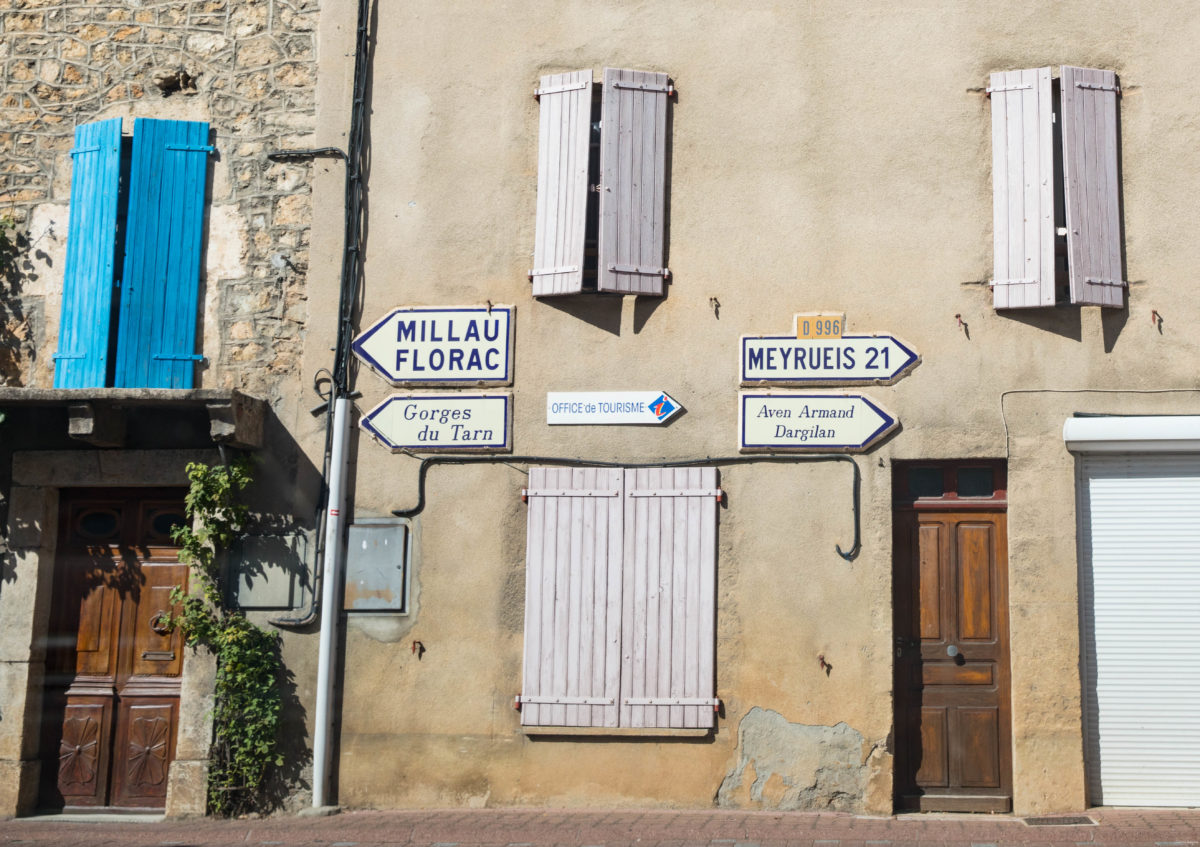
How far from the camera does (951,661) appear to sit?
720 cm

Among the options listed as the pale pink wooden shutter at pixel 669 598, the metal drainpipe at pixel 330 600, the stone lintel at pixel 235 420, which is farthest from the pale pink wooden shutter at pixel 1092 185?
the stone lintel at pixel 235 420

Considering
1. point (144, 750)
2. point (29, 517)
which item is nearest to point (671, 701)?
point (144, 750)

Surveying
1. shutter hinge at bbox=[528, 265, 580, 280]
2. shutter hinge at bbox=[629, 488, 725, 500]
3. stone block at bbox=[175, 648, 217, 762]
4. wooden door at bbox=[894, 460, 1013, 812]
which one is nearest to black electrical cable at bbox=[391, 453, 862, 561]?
shutter hinge at bbox=[629, 488, 725, 500]

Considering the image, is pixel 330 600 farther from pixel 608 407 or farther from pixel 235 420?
pixel 608 407

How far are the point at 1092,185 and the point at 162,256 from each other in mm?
5897

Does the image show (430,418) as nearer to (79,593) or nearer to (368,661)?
(368,661)

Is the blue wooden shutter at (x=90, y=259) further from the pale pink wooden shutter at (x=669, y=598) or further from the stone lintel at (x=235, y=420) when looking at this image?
the pale pink wooden shutter at (x=669, y=598)

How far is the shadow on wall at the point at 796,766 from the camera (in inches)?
276

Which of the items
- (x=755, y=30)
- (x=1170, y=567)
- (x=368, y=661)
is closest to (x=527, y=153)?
(x=755, y=30)

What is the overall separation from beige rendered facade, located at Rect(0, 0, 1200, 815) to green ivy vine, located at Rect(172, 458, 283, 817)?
18 centimetres

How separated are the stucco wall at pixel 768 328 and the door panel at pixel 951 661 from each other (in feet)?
0.65

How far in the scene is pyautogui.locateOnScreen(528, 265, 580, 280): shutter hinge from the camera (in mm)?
7484

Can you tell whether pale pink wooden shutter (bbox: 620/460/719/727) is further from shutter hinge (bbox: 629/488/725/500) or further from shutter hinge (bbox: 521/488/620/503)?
shutter hinge (bbox: 521/488/620/503)

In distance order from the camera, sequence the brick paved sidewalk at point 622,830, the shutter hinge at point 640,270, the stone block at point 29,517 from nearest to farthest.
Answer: the brick paved sidewalk at point 622,830 < the shutter hinge at point 640,270 < the stone block at point 29,517
